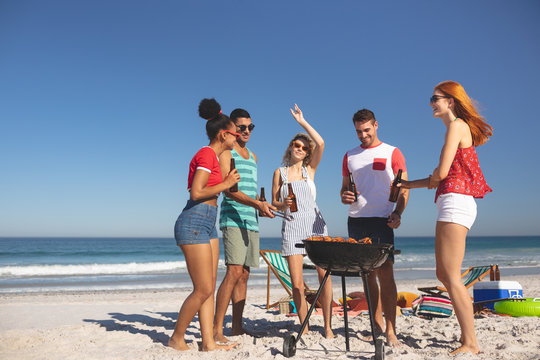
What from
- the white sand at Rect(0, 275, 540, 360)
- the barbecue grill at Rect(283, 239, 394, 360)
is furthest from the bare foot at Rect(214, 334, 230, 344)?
the barbecue grill at Rect(283, 239, 394, 360)

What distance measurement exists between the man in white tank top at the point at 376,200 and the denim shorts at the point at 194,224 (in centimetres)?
140

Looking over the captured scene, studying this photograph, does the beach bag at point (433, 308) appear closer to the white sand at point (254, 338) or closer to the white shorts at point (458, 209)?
the white sand at point (254, 338)

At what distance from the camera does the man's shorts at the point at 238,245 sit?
12.9 feet

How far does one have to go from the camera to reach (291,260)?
401 centimetres

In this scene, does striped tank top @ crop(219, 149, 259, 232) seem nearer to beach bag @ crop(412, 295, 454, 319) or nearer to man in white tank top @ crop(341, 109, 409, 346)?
man in white tank top @ crop(341, 109, 409, 346)

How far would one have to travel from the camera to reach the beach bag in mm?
5270

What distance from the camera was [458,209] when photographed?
318 cm

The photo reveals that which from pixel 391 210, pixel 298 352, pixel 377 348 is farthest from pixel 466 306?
pixel 298 352

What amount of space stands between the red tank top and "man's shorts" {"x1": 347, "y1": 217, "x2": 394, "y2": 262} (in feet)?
2.37

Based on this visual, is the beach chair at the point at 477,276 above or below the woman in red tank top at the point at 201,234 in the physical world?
below

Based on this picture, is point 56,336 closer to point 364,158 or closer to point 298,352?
point 298,352

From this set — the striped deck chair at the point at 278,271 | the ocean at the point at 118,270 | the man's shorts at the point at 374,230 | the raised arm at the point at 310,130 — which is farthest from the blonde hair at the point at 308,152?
the ocean at the point at 118,270

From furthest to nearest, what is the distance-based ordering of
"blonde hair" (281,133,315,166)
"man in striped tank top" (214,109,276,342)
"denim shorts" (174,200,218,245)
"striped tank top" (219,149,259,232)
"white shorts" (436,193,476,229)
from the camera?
"blonde hair" (281,133,315,166) < "striped tank top" (219,149,259,232) < "man in striped tank top" (214,109,276,342) < "denim shorts" (174,200,218,245) < "white shorts" (436,193,476,229)

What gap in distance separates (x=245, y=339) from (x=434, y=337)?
6.47 ft
